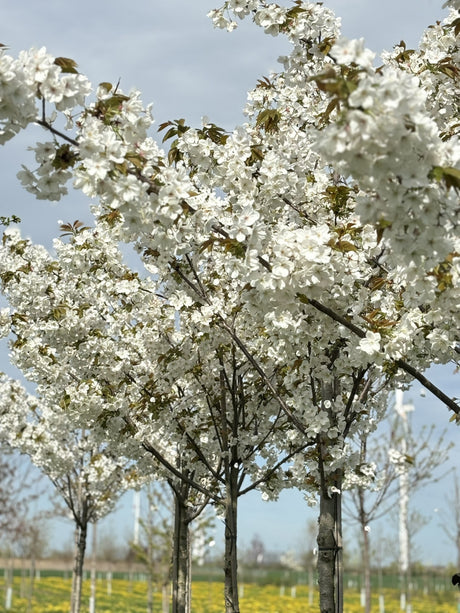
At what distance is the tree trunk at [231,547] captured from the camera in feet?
20.4

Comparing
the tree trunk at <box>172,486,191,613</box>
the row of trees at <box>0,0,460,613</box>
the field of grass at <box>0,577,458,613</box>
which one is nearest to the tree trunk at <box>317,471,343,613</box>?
the row of trees at <box>0,0,460,613</box>

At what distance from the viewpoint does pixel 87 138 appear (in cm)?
326

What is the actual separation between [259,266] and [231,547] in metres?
3.53

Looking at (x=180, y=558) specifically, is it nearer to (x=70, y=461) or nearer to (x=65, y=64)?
(x=70, y=461)

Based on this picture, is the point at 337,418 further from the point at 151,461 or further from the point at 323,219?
the point at 151,461

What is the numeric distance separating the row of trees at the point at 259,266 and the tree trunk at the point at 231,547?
20mm

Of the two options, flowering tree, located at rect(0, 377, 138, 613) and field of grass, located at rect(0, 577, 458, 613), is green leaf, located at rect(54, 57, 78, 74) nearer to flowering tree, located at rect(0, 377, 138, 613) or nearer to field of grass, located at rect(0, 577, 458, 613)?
flowering tree, located at rect(0, 377, 138, 613)

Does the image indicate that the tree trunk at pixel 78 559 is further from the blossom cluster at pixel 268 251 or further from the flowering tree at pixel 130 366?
the flowering tree at pixel 130 366

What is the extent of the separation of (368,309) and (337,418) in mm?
943

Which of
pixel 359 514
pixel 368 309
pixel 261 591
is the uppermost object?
pixel 368 309

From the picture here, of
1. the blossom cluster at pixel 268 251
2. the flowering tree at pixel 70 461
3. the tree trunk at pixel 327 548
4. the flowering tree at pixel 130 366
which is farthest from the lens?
the flowering tree at pixel 70 461

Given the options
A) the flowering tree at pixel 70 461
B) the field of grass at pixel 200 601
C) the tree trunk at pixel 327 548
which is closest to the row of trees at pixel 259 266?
the tree trunk at pixel 327 548

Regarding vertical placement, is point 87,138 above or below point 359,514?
above

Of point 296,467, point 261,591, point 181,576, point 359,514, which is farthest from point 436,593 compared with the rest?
point 296,467
